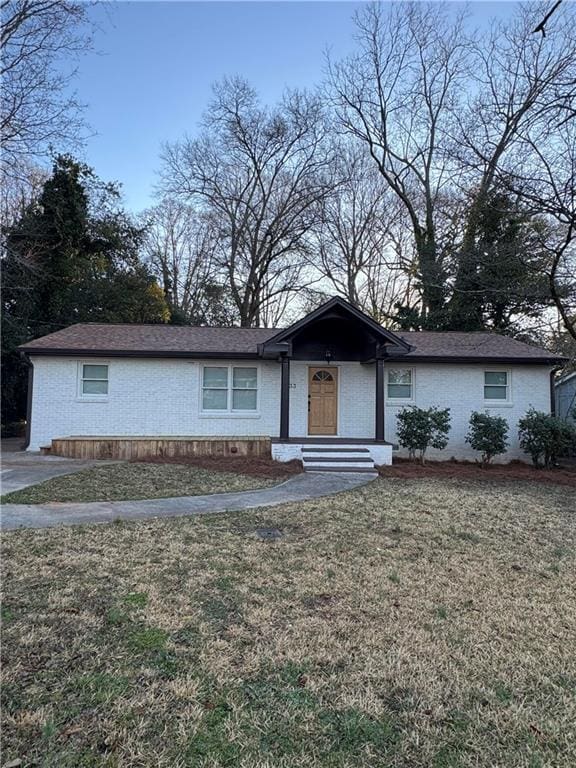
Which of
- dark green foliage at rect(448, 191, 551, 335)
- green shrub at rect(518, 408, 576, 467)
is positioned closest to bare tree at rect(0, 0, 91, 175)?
dark green foliage at rect(448, 191, 551, 335)

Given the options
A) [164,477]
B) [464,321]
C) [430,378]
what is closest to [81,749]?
[164,477]

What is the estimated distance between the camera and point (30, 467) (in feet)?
33.0

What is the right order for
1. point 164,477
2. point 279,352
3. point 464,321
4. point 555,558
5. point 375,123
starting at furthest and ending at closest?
point 375,123, point 464,321, point 279,352, point 164,477, point 555,558

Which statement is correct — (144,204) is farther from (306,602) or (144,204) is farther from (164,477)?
(306,602)

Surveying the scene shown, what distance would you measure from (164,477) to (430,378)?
333 inches

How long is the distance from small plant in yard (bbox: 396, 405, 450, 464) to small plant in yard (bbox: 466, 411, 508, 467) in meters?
0.80

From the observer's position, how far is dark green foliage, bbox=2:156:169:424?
59.8 ft

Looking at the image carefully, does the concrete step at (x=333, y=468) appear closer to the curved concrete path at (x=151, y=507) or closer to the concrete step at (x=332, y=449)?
the concrete step at (x=332, y=449)

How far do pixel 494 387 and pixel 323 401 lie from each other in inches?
208

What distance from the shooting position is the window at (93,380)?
13.1 m

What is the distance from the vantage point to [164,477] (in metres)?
9.32

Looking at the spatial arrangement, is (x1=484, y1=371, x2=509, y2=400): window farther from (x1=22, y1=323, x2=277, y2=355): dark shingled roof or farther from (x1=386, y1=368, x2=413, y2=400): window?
(x1=22, y1=323, x2=277, y2=355): dark shingled roof

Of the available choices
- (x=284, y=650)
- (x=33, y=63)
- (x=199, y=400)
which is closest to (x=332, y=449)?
(x=199, y=400)

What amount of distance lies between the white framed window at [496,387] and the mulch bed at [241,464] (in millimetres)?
6600
